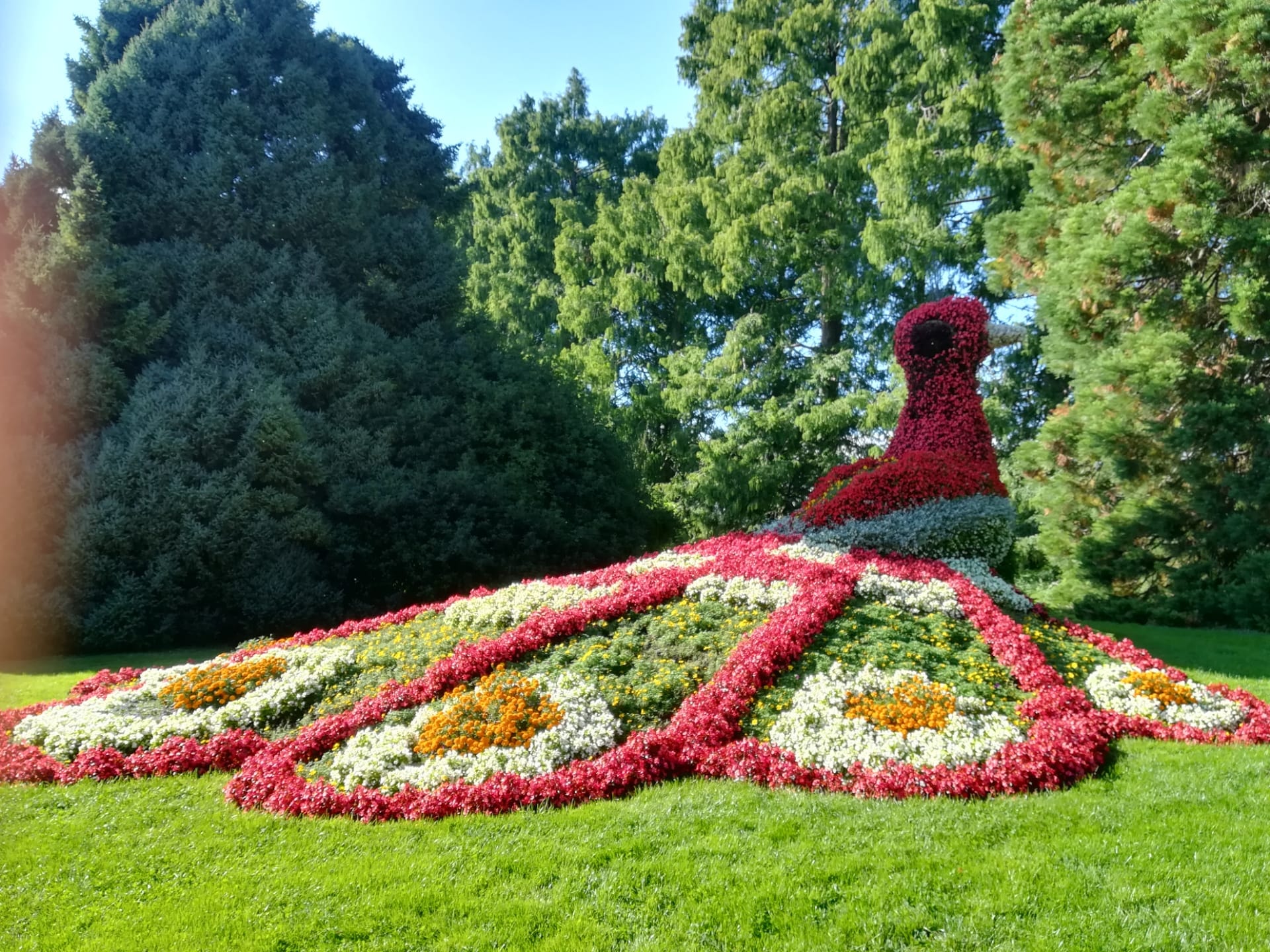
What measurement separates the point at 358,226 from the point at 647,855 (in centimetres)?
1315

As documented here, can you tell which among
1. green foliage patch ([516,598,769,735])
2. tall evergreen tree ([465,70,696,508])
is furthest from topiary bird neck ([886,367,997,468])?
tall evergreen tree ([465,70,696,508])

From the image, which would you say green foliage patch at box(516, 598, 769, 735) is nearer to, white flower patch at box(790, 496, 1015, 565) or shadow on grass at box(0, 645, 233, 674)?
white flower patch at box(790, 496, 1015, 565)

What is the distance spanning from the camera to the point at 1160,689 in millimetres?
6559

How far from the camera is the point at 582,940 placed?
3414 millimetres

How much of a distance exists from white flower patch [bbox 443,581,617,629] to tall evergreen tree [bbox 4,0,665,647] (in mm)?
4040

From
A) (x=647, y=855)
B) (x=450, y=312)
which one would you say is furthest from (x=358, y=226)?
(x=647, y=855)

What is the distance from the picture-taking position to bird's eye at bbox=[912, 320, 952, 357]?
10.8 metres

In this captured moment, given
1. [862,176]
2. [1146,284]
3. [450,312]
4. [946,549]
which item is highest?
[862,176]

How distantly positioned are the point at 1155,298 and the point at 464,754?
12.9 meters

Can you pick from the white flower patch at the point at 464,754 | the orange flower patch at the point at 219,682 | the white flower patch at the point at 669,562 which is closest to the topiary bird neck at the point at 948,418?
the white flower patch at the point at 669,562

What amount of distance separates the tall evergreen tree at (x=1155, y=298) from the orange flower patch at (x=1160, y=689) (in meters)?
6.74

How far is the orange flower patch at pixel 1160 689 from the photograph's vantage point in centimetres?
644

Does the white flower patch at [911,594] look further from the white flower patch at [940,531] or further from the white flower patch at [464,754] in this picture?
the white flower patch at [464,754]

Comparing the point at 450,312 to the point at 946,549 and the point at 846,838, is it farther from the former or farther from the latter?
the point at 846,838
